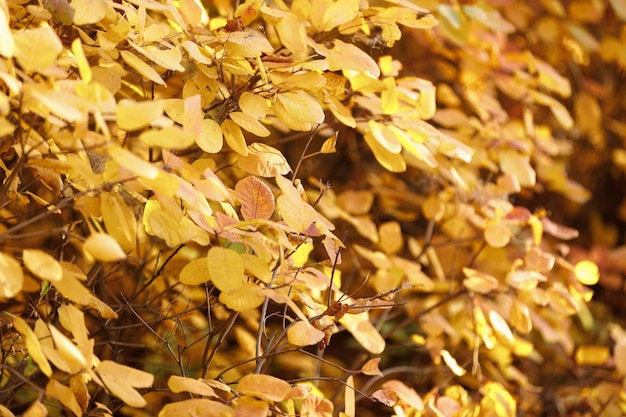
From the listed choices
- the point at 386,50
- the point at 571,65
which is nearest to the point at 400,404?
the point at 386,50

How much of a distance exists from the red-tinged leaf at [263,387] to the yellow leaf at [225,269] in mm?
129

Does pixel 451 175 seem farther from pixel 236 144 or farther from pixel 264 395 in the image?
pixel 264 395

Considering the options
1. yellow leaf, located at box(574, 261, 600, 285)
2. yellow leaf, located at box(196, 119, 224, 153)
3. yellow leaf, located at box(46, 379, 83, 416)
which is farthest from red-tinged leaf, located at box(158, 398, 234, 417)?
yellow leaf, located at box(574, 261, 600, 285)

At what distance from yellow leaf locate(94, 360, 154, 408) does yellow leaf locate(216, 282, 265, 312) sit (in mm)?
146

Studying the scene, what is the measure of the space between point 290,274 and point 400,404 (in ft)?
1.13

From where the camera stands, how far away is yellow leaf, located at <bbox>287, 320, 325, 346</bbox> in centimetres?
91

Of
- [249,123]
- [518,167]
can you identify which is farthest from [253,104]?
[518,167]

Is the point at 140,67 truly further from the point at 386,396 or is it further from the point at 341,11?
the point at 386,396

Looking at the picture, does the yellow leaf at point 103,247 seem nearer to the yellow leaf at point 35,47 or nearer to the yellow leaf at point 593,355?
the yellow leaf at point 35,47

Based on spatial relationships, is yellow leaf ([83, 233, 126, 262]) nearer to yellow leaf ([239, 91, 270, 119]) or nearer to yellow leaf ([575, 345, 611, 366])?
yellow leaf ([239, 91, 270, 119])

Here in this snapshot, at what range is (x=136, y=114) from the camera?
0.72 m

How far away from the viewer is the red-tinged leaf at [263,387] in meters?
0.91

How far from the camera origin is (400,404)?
1.20 metres

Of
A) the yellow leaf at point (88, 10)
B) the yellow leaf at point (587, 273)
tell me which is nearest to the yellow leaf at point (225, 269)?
the yellow leaf at point (88, 10)
